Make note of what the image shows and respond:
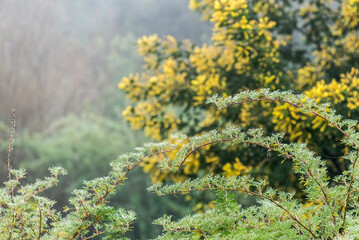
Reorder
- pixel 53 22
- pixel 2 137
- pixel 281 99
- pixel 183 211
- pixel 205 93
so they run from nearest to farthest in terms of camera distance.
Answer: pixel 281 99 → pixel 205 93 → pixel 183 211 → pixel 2 137 → pixel 53 22

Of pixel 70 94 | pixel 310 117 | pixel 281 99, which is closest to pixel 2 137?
pixel 70 94

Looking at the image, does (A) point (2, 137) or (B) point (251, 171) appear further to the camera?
(A) point (2, 137)

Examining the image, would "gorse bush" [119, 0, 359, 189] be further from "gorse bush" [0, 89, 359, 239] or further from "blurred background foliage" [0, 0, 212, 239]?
"blurred background foliage" [0, 0, 212, 239]

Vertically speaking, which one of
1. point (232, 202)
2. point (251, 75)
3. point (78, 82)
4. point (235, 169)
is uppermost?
point (78, 82)

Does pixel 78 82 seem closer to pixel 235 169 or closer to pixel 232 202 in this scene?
pixel 235 169

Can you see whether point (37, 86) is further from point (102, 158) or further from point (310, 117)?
point (310, 117)

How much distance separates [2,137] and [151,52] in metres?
3.60

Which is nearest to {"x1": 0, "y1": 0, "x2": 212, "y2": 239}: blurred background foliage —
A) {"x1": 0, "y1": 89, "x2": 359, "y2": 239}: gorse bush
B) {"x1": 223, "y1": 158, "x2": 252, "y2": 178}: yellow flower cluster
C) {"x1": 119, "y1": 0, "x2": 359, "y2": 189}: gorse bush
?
{"x1": 119, "y1": 0, "x2": 359, "y2": 189}: gorse bush

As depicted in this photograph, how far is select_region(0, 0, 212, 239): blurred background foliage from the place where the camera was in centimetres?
486

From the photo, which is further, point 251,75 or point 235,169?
point 251,75

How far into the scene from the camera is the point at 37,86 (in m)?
5.90

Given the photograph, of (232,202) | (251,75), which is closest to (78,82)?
(251,75)

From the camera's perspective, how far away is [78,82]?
6844 millimetres

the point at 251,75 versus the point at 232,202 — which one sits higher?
the point at 251,75
